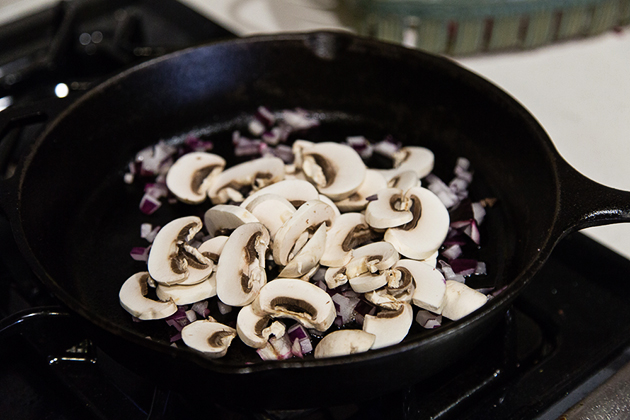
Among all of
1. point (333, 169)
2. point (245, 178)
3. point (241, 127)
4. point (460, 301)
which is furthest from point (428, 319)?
point (241, 127)

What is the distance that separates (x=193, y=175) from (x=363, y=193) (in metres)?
0.37

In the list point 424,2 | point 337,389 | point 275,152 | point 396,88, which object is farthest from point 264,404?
point 424,2

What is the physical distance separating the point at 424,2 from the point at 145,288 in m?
1.04

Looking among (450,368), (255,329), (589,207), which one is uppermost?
(589,207)

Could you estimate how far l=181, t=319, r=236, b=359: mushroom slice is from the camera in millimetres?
800

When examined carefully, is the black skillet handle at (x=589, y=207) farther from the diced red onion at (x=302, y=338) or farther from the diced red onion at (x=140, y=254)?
the diced red onion at (x=140, y=254)

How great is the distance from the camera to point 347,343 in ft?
2.48

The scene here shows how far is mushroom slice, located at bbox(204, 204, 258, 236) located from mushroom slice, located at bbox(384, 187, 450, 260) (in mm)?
247

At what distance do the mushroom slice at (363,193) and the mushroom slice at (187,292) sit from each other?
12.1 inches

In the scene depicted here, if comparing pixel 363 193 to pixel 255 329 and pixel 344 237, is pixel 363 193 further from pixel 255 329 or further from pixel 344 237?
pixel 255 329

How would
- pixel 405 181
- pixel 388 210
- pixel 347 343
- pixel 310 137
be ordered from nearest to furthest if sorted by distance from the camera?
pixel 347 343 < pixel 388 210 < pixel 405 181 < pixel 310 137

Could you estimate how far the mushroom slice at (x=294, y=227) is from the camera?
0.88m

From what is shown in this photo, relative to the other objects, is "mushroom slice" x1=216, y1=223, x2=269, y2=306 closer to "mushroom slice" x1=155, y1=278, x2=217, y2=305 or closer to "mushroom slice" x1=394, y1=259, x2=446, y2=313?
"mushroom slice" x1=155, y1=278, x2=217, y2=305

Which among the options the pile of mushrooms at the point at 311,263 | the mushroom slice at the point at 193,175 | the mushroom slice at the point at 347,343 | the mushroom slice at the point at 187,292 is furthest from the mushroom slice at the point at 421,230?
the mushroom slice at the point at 193,175
